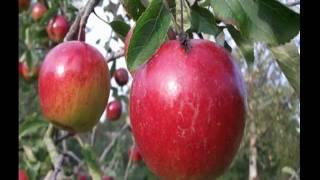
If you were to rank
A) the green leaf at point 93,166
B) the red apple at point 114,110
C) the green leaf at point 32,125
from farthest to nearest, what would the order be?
the red apple at point 114,110, the green leaf at point 32,125, the green leaf at point 93,166

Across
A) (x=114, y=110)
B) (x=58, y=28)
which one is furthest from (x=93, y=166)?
(x=114, y=110)

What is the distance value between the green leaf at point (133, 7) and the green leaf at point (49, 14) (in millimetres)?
1777

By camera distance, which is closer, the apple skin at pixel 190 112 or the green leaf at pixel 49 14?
the apple skin at pixel 190 112

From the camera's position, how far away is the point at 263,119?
948 cm

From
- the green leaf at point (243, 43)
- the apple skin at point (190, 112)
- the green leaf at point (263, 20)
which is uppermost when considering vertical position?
the green leaf at point (263, 20)

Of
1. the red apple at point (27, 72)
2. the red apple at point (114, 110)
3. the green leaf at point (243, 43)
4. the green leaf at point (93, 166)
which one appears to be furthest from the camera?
the red apple at point (114, 110)

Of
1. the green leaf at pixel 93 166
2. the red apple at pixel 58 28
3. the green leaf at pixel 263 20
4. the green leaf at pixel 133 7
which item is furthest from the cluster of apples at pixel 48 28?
the green leaf at pixel 263 20

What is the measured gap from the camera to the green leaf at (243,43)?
99 centimetres

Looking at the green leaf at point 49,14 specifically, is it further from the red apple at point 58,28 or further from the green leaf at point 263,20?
the green leaf at point 263,20

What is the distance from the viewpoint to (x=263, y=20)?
0.79 m

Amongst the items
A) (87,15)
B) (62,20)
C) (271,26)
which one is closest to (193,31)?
(271,26)

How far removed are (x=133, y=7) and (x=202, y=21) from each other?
14 cm
